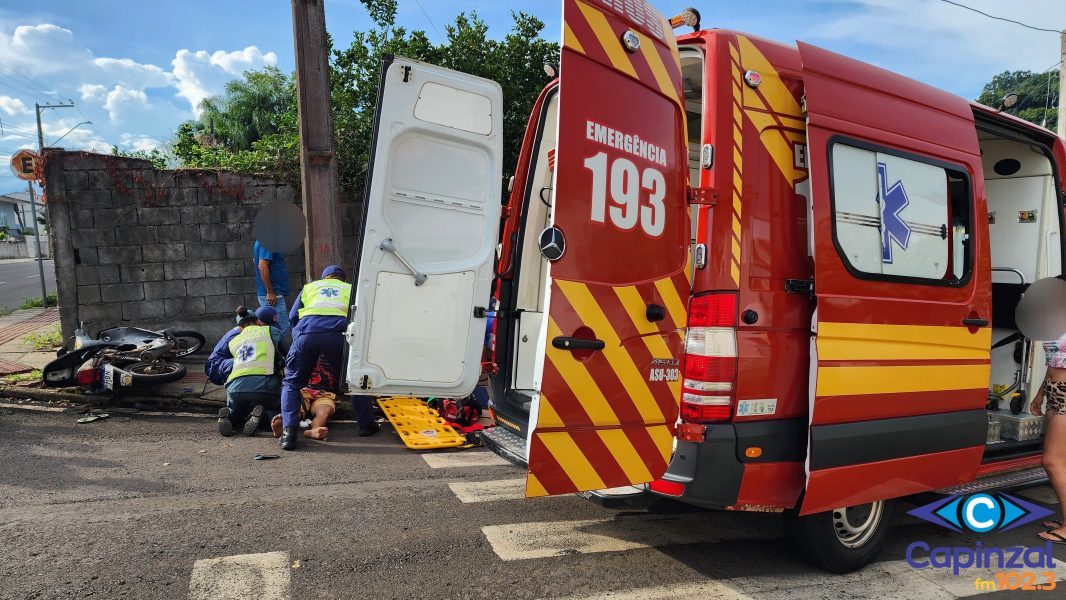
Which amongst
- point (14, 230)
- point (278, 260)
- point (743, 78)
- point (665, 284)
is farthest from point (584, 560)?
point (14, 230)

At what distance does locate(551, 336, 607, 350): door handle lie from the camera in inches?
92.9

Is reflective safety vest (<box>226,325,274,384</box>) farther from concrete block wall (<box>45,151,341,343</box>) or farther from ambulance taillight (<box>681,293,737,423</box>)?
ambulance taillight (<box>681,293,737,423</box>)

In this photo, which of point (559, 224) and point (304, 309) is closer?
point (559, 224)

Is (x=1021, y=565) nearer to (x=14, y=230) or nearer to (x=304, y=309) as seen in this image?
(x=304, y=309)

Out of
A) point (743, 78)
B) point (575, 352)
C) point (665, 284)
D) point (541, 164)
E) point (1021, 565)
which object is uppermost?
point (743, 78)

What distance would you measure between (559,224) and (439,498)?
215cm

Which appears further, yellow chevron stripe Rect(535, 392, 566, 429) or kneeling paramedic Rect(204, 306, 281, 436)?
kneeling paramedic Rect(204, 306, 281, 436)

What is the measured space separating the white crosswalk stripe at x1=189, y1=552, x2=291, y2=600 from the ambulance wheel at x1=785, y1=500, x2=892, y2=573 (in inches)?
91.0

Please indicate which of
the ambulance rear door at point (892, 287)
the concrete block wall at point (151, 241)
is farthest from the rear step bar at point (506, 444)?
the concrete block wall at point (151, 241)

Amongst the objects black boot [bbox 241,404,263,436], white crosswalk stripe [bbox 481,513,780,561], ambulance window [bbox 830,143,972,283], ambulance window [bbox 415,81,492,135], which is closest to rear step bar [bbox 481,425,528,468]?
white crosswalk stripe [bbox 481,513,780,561]

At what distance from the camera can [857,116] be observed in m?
2.95

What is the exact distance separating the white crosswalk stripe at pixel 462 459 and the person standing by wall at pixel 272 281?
113 inches

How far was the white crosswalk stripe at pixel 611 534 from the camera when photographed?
10.4 feet

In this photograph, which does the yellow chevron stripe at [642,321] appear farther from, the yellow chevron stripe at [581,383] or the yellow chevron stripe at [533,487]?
the yellow chevron stripe at [533,487]
